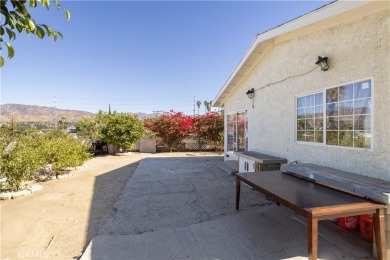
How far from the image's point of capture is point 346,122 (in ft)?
14.5

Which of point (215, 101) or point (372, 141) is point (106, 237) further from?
point (215, 101)

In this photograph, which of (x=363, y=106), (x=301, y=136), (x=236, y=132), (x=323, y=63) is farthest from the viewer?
(x=236, y=132)

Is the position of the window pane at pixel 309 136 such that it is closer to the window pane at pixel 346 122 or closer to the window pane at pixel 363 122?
the window pane at pixel 346 122

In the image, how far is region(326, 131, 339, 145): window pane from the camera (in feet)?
15.4

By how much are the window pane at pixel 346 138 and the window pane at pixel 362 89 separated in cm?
74

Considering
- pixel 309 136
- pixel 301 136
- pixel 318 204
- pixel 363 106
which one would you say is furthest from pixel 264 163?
pixel 318 204

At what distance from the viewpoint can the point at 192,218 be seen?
4.45m

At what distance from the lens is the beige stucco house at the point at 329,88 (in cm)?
368

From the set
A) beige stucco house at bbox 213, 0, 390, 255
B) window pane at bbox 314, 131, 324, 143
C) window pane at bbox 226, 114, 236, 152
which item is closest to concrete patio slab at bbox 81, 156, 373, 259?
beige stucco house at bbox 213, 0, 390, 255

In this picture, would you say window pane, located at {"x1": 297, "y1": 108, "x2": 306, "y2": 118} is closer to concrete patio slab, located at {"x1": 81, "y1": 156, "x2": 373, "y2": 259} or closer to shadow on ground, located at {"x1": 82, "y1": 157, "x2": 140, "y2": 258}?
concrete patio slab, located at {"x1": 81, "y1": 156, "x2": 373, "y2": 259}

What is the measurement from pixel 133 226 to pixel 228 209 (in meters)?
2.11

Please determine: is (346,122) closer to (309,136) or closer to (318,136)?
(318,136)

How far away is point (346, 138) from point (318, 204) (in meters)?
2.19

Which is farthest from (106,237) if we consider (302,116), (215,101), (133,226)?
(215,101)
